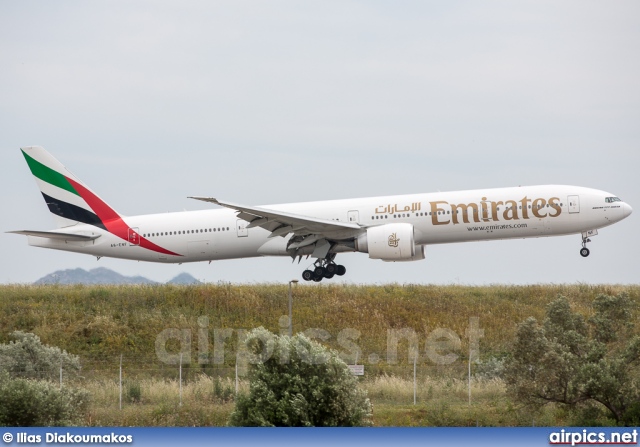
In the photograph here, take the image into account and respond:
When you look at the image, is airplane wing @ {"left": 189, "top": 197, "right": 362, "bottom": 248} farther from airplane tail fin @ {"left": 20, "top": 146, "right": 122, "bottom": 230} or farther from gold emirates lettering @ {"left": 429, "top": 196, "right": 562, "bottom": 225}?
airplane tail fin @ {"left": 20, "top": 146, "right": 122, "bottom": 230}

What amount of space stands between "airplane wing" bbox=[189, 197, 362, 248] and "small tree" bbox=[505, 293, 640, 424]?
12.6 metres

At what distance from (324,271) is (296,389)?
60.0ft

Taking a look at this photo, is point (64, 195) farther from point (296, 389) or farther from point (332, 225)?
point (296, 389)

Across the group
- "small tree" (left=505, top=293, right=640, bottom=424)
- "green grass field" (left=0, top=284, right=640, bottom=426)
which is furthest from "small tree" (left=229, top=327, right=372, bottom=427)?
"small tree" (left=505, top=293, right=640, bottom=424)

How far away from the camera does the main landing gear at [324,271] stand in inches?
1834

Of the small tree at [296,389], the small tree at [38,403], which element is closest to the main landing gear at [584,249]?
the small tree at [296,389]

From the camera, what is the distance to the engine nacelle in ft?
142

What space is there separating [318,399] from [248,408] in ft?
6.22

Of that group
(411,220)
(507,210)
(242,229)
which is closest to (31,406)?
(242,229)

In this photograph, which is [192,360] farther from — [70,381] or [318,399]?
[318,399]

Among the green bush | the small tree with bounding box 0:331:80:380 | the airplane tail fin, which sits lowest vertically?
the green bush

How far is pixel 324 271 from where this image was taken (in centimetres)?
4662

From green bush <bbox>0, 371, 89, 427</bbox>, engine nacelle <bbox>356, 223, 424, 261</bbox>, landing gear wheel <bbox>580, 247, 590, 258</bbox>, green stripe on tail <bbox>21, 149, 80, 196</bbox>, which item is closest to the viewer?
green bush <bbox>0, 371, 89, 427</bbox>

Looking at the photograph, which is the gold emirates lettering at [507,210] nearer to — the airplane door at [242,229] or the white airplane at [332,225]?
the white airplane at [332,225]
